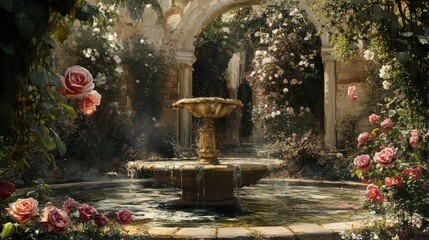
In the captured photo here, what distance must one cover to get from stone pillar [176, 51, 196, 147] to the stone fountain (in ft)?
16.5

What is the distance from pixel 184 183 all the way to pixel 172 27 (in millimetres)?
6135

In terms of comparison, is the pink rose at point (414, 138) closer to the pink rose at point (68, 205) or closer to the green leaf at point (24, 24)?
the pink rose at point (68, 205)

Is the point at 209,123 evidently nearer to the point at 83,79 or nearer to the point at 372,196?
the point at 372,196

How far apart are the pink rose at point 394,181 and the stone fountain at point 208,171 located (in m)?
1.90

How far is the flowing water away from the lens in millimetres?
4379

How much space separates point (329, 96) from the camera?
9.59 m

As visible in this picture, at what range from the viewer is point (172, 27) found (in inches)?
415

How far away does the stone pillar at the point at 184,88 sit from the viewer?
1040cm

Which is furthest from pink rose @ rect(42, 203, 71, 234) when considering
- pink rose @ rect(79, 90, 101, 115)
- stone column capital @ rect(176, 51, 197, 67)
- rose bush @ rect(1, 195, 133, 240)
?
stone column capital @ rect(176, 51, 197, 67)

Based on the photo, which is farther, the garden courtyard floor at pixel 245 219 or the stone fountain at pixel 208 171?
the stone fountain at pixel 208 171

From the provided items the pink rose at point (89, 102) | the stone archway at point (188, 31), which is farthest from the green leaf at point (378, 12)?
the stone archway at point (188, 31)

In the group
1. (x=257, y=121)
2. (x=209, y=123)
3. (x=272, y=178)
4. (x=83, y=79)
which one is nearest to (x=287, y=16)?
(x=257, y=121)

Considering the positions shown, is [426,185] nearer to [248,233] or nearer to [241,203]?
[248,233]

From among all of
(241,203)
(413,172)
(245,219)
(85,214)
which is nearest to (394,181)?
(413,172)
